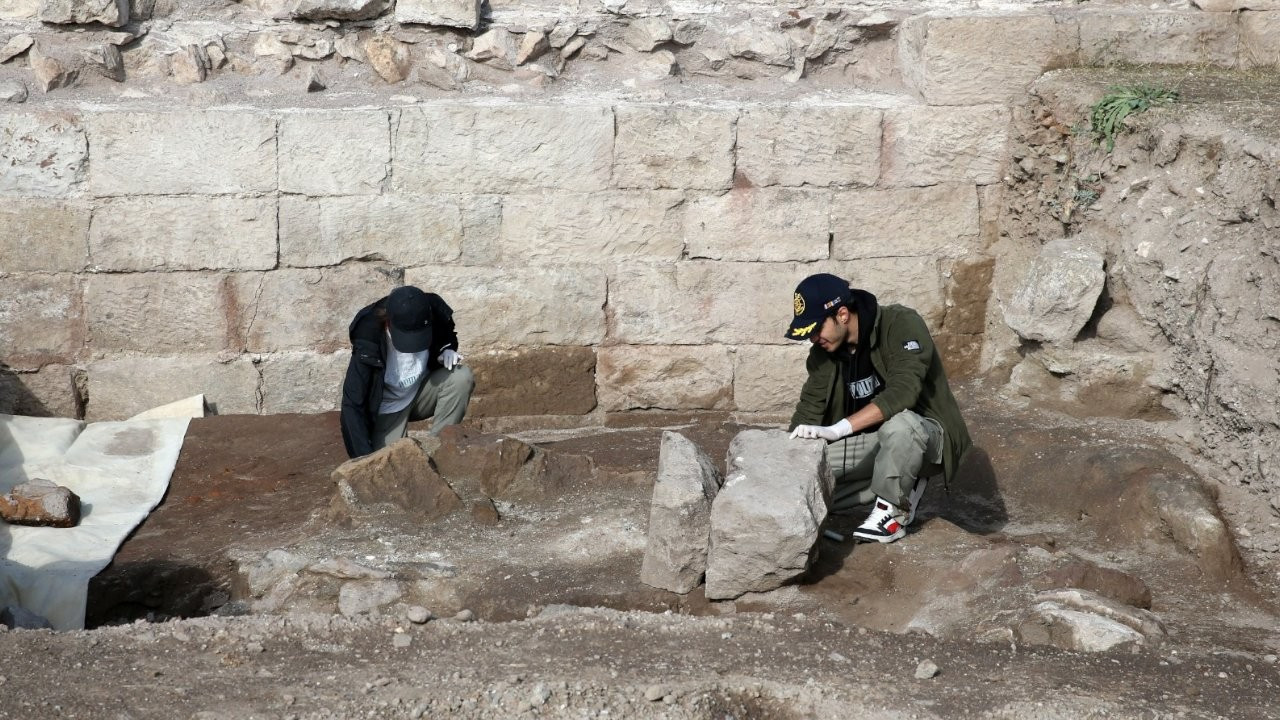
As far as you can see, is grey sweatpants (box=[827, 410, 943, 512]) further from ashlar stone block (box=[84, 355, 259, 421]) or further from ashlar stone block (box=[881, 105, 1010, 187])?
ashlar stone block (box=[84, 355, 259, 421])

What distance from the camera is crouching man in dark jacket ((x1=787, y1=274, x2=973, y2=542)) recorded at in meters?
5.40

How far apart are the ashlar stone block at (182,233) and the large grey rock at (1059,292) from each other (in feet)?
14.5

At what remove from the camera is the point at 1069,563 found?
5.22 m

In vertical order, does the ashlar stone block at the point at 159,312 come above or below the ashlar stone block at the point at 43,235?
below

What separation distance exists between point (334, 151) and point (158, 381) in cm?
177

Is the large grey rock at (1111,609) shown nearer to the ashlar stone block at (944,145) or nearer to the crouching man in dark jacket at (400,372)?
the crouching man in dark jacket at (400,372)

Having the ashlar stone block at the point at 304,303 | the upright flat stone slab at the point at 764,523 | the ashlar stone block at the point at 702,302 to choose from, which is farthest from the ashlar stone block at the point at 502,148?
the upright flat stone slab at the point at 764,523

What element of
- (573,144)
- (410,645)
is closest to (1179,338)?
(573,144)

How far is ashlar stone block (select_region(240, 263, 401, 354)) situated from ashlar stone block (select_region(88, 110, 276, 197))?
0.60 metres

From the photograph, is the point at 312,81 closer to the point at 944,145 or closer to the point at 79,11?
the point at 79,11

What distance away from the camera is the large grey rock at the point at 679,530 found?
511 cm

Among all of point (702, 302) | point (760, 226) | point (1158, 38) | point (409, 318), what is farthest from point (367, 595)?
point (1158, 38)

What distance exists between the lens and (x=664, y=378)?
796 cm

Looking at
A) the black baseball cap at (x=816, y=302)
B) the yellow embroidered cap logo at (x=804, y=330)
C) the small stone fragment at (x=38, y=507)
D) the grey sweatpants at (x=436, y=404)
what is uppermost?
the black baseball cap at (x=816, y=302)
